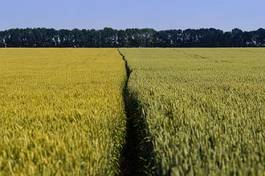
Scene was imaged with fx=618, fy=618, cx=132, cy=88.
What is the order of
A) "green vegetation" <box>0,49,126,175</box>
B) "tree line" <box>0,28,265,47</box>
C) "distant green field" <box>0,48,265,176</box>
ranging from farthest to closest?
1. "tree line" <box>0,28,265,47</box>
2. "green vegetation" <box>0,49,126,175</box>
3. "distant green field" <box>0,48,265,176</box>

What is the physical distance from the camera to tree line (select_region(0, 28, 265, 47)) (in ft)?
468

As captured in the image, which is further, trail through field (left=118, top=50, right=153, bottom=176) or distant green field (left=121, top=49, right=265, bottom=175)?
trail through field (left=118, top=50, right=153, bottom=176)

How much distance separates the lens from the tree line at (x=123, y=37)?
143m

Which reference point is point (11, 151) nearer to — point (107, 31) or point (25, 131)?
point (25, 131)

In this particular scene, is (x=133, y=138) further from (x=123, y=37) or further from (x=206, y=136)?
(x=123, y=37)

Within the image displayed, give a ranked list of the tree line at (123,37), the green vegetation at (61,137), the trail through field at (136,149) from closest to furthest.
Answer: the green vegetation at (61,137) < the trail through field at (136,149) < the tree line at (123,37)

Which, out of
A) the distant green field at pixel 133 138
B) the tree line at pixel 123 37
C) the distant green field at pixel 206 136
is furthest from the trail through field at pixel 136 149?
the tree line at pixel 123 37

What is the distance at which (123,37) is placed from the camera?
494 feet

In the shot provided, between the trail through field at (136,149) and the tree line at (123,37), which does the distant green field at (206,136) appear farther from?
the tree line at (123,37)

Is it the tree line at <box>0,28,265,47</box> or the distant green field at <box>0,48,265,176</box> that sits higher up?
the distant green field at <box>0,48,265,176</box>

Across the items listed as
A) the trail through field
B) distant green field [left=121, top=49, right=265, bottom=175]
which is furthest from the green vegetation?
distant green field [left=121, top=49, right=265, bottom=175]

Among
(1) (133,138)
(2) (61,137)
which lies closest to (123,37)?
(1) (133,138)

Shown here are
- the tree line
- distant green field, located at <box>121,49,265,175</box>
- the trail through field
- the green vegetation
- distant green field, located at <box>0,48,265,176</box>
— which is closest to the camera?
distant green field, located at <box>121,49,265,175</box>

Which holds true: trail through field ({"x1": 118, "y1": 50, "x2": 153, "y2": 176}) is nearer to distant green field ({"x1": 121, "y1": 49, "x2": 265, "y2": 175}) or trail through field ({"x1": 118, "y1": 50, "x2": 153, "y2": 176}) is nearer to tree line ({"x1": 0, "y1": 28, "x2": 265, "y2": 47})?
distant green field ({"x1": 121, "y1": 49, "x2": 265, "y2": 175})
